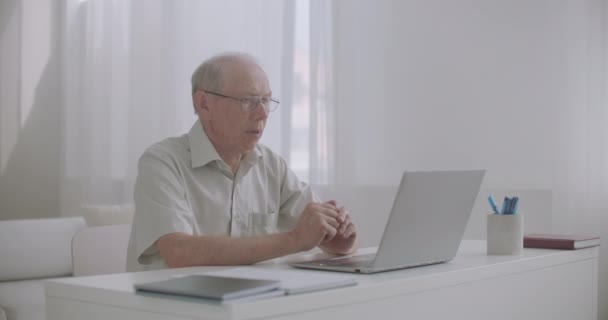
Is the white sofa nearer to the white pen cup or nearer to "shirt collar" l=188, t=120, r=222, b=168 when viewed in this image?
"shirt collar" l=188, t=120, r=222, b=168

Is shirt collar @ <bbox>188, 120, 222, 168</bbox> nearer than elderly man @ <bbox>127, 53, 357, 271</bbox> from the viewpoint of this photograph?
No

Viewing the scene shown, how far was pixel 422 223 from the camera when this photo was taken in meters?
1.62

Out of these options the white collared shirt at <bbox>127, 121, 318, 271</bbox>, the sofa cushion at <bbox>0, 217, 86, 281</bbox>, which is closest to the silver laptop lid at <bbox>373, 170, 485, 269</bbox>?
the white collared shirt at <bbox>127, 121, 318, 271</bbox>

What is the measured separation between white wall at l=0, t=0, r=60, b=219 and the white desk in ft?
12.3

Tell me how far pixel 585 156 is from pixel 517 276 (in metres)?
1.62

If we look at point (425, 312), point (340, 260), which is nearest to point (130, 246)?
point (340, 260)

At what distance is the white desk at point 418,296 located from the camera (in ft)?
3.96

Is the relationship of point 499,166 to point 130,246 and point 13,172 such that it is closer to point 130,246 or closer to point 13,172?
point 130,246

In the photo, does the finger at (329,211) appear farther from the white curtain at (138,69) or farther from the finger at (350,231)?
the white curtain at (138,69)

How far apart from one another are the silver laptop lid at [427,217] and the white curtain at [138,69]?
2.46 metres

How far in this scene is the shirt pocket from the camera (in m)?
2.25

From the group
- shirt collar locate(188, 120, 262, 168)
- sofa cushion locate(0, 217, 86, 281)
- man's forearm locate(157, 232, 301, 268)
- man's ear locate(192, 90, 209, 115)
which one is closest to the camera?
man's forearm locate(157, 232, 301, 268)

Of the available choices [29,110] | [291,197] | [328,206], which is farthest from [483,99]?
[29,110]

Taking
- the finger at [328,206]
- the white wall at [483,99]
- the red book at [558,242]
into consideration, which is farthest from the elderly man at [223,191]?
the white wall at [483,99]
